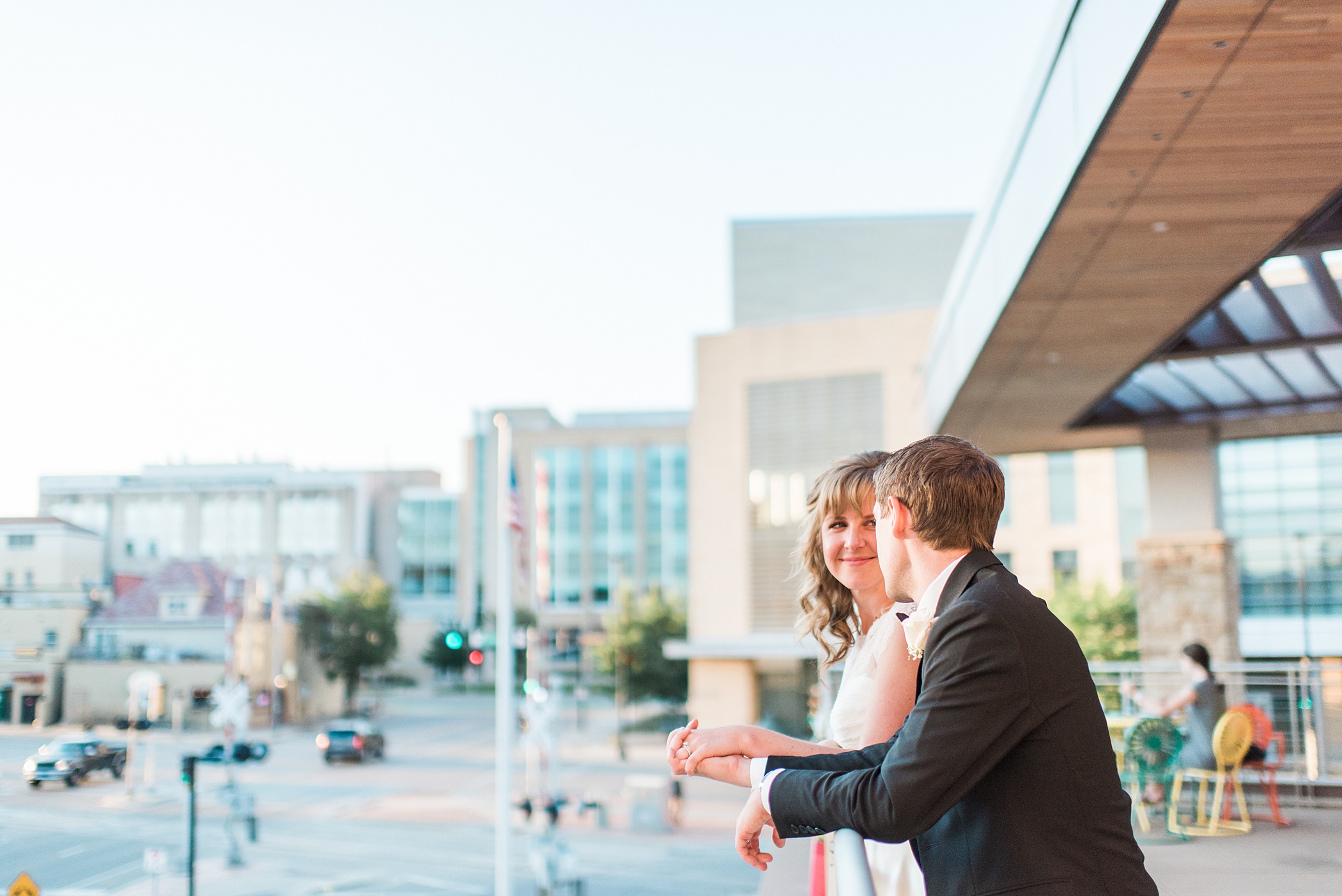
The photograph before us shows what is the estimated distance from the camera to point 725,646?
2925 cm

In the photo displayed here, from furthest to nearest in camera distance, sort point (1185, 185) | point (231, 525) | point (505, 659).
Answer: point (505, 659), point (231, 525), point (1185, 185)

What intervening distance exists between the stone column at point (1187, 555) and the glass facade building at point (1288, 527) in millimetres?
6257

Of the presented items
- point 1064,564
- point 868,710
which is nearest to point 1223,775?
point 868,710

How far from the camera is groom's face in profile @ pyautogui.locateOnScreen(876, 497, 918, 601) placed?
1.52m

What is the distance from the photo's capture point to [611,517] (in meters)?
Answer: 67.7

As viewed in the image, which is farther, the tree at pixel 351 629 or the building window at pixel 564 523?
the building window at pixel 564 523

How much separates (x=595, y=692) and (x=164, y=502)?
5089cm

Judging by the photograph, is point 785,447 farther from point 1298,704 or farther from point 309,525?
point 1298,704

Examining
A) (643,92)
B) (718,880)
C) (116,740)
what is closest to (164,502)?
(116,740)

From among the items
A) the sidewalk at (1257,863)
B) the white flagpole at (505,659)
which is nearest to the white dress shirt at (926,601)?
the sidewalk at (1257,863)

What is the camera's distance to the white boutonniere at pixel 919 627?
151cm

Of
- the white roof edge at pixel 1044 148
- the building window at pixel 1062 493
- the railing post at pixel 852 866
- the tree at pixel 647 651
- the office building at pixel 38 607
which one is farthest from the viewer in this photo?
the tree at pixel 647 651

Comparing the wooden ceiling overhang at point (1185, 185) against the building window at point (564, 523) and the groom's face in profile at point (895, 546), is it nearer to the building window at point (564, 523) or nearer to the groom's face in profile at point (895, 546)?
the groom's face in profile at point (895, 546)

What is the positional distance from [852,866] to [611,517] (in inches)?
2621
